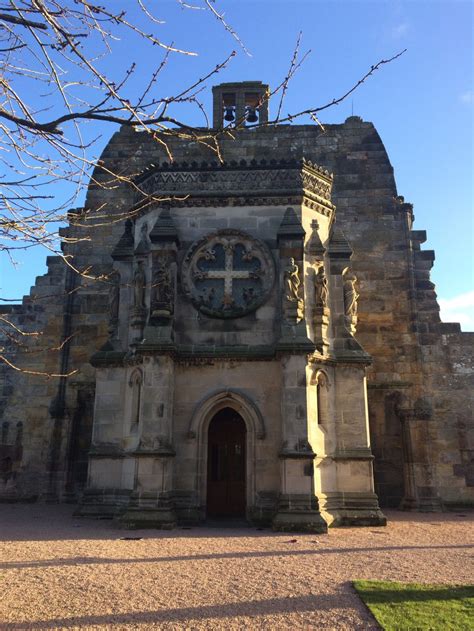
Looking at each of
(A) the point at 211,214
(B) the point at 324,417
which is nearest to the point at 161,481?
(B) the point at 324,417

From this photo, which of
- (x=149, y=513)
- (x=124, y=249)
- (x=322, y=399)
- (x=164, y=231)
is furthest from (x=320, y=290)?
(x=149, y=513)

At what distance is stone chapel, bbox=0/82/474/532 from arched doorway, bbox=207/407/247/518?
33 millimetres

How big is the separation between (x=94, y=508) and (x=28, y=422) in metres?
5.59

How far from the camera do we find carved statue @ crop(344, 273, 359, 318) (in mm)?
13987

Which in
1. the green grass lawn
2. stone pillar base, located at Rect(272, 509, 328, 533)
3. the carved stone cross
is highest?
the carved stone cross

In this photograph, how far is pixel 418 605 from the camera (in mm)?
5805

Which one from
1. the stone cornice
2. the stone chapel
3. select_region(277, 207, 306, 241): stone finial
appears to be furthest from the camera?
the stone cornice

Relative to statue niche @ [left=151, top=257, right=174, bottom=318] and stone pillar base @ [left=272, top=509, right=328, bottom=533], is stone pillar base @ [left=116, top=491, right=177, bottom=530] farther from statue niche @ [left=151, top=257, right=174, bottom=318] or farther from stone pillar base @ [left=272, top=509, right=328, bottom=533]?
statue niche @ [left=151, top=257, right=174, bottom=318]

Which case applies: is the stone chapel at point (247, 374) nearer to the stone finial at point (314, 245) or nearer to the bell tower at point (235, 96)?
the stone finial at point (314, 245)

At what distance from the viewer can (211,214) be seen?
45.1 feet

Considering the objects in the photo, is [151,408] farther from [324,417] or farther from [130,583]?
[130,583]

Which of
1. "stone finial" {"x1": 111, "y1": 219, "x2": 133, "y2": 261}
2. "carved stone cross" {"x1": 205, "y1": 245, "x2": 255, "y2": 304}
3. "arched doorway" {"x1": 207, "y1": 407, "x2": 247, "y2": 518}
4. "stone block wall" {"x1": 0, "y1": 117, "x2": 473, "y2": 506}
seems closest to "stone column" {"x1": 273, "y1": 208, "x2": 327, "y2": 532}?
"carved stone cross" {"x1": 205, "y1": 245, "x2": 255, "y2": 304}

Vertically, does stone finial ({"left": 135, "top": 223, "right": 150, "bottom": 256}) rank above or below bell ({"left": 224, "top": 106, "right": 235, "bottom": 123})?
below

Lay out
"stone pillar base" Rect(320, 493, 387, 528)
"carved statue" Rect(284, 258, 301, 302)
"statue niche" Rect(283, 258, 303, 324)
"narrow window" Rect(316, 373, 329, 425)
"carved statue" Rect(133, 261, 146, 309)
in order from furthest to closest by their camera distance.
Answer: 1. "carved statue" Rect(133, 261, 146, 309)
2. "narrow window" Rect(316, 373, 329, 425)
3. "carved statue" Rect(284, 258, 301, 302)
4. "statue niche" Rect(283, 258, 303, 324)
5. "stone pillar base" Rect(320, 493, 387, 528)
